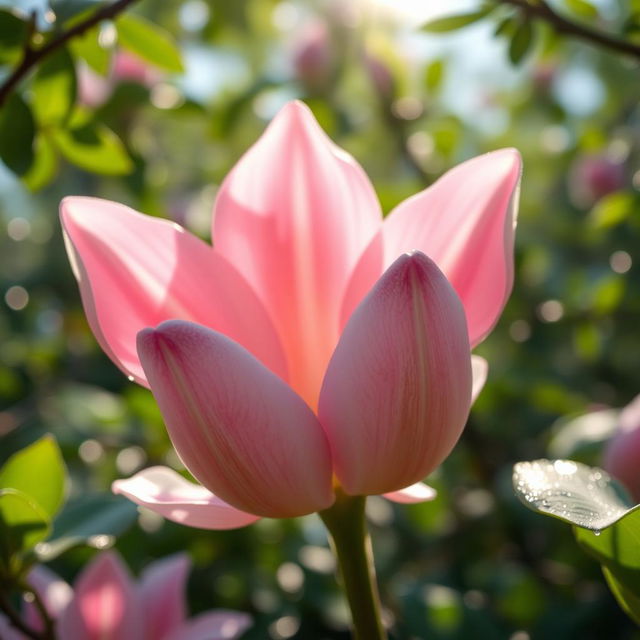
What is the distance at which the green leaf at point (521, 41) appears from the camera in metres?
0.60

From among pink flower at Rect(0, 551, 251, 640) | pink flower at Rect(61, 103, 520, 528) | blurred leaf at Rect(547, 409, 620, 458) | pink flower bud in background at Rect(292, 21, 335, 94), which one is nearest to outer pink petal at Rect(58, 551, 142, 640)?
pink flower at Rect(0, 551, 251, 640)

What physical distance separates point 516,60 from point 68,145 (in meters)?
0.36

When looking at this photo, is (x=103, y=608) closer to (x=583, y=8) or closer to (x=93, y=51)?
(x=93, y=51)

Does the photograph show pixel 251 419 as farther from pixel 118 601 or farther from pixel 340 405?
pixel 118 601

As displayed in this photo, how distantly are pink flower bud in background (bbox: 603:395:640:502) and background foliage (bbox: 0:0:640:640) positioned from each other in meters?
0.15

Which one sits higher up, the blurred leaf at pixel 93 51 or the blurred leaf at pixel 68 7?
the blurred leaf at pixel 68 7

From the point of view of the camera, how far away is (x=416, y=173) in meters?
1.23

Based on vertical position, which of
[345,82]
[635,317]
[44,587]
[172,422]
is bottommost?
[635,317]

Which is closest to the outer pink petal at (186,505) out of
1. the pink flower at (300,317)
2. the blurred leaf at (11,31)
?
the pink flower at (300,317)

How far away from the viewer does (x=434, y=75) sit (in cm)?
127

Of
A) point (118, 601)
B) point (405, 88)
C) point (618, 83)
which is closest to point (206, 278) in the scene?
point (118, 601)

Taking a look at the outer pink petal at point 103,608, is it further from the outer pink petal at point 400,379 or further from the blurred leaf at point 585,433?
the blurred leaf at point 585,433

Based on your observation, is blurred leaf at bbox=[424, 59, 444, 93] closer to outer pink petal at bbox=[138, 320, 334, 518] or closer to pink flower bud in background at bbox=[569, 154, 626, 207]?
pink flower bud in background at bbox=[569, 154, 626, 207]

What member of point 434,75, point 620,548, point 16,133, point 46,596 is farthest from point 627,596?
point 434,75
